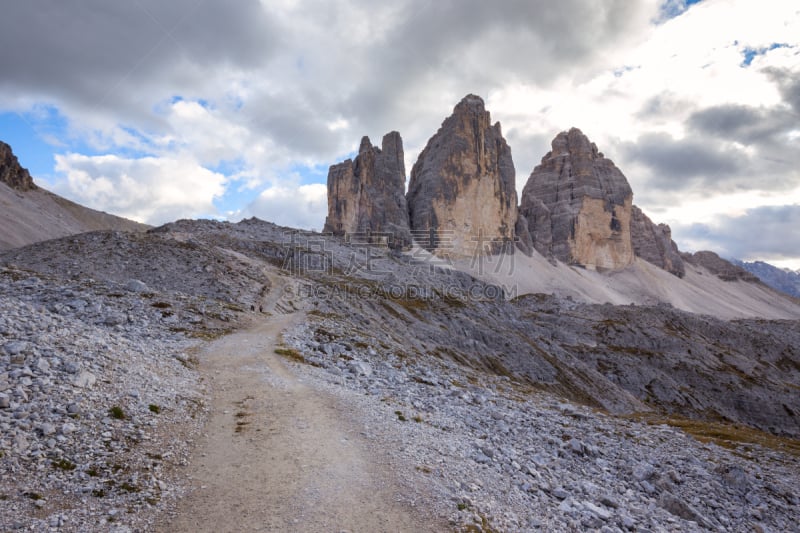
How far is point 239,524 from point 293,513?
3.71 ft

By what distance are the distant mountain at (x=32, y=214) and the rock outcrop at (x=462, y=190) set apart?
12004cm

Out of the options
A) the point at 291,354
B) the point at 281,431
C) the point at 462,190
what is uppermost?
the point at 462,190

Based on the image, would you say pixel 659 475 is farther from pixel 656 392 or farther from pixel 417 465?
pixel 656 392

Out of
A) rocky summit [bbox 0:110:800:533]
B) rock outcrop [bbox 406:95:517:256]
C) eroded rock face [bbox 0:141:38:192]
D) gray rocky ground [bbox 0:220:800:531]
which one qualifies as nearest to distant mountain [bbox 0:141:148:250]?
eroded rock face [bbox 0:141:38:192]

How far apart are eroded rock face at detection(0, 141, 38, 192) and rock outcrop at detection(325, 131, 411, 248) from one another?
117m

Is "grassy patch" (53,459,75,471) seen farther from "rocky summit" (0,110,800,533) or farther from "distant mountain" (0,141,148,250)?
"distant mountain" (0,141,148,250)

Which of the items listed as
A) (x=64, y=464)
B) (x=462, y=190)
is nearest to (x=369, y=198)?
(x=462, y=190)

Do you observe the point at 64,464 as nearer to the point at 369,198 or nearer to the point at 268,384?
the point at 268,384

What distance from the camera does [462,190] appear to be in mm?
166625

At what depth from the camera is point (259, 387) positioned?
18375 millimetres

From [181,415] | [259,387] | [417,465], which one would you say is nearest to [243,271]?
[259,387]

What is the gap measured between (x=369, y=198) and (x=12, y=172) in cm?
13442

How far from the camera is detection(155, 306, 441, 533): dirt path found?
918 centimetres

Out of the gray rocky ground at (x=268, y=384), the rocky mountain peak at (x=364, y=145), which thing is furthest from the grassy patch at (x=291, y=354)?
the rocky mountain peak at (x=364, y=145)
